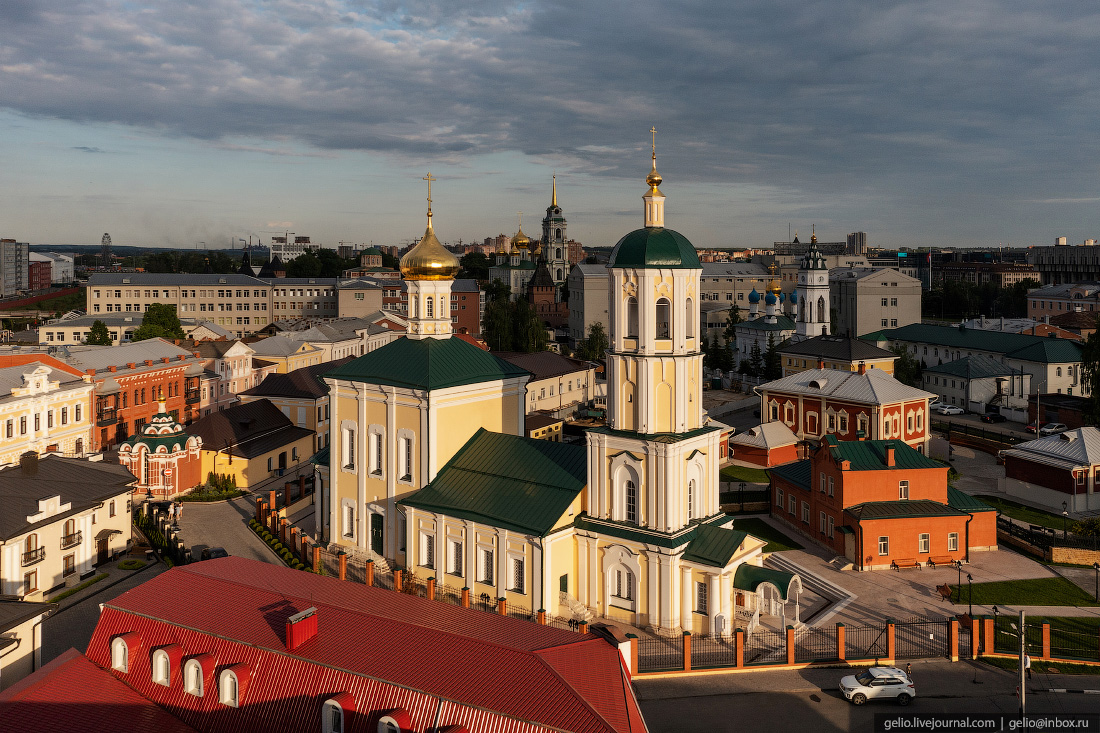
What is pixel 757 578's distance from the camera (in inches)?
902

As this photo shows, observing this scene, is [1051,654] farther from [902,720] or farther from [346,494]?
[346,494]

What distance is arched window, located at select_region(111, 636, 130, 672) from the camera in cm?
1648

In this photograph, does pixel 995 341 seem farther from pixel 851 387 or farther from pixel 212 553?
pixel 212 553

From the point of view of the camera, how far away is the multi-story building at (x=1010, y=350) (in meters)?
61.1

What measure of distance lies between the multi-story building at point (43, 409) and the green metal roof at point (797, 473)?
31603 mm

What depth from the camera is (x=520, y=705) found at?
13492 millimetres

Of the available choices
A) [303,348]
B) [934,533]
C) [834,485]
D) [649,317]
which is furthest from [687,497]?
[303,348]

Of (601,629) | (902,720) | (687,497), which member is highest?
(687,497)

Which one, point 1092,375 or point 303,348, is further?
point 303,348

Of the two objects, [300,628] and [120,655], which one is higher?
[300,628]

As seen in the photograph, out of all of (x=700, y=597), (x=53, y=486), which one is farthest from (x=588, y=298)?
(x=700, y=597)

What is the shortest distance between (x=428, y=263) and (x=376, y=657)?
20572 millimetres

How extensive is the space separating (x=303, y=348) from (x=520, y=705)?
Answer: 170 feet

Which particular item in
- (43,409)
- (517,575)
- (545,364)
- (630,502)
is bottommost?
(517,575)
